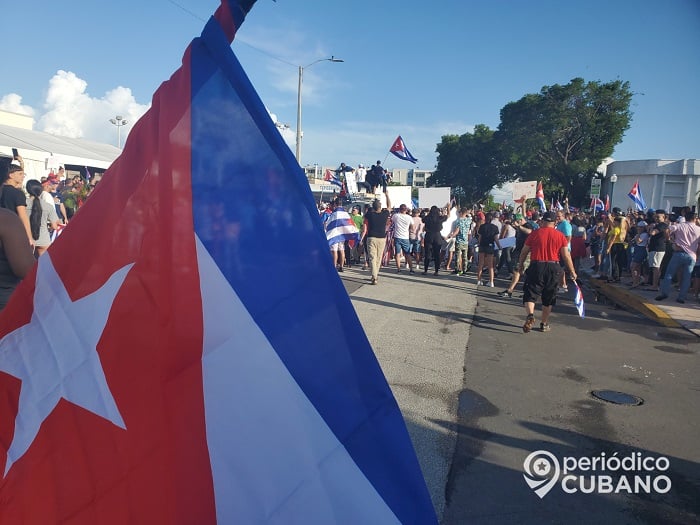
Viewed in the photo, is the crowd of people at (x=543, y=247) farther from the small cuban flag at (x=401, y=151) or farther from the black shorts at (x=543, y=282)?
the small cuban flag at (x=401, y=151)

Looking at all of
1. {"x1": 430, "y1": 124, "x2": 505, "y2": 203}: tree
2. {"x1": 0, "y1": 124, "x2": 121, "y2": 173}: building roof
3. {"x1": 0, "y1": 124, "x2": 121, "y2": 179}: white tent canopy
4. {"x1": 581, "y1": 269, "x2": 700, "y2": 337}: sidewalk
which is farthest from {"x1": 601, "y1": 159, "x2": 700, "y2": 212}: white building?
{"x1": 0, "y1": 124, "x2": 121, "y2": 179}: white tent canopy

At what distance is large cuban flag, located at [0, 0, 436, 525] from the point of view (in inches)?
60.2

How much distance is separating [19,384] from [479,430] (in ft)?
11.3

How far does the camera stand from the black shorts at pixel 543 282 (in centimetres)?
775

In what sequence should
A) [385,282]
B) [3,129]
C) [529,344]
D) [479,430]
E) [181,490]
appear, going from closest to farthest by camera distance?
[181,490], [479,430], [529,344], [385,282], [3,129]

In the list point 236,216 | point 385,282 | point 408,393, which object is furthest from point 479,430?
point 385,282

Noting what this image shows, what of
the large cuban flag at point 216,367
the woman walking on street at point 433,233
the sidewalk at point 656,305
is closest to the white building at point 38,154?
Answer: the woman walking on street at point 433,233

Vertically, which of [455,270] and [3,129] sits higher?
[3,129]

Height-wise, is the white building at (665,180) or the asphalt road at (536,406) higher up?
the white building at (665,180)

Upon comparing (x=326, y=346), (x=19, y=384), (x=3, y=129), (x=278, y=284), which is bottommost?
(x=19, y=384)

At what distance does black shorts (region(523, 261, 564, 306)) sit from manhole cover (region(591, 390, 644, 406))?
2.48m

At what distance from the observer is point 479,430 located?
4332 millimetres

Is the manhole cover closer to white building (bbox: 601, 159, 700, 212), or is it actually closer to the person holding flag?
the person holding flag

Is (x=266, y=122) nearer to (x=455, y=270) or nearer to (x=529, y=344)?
(x=529, y=344)
